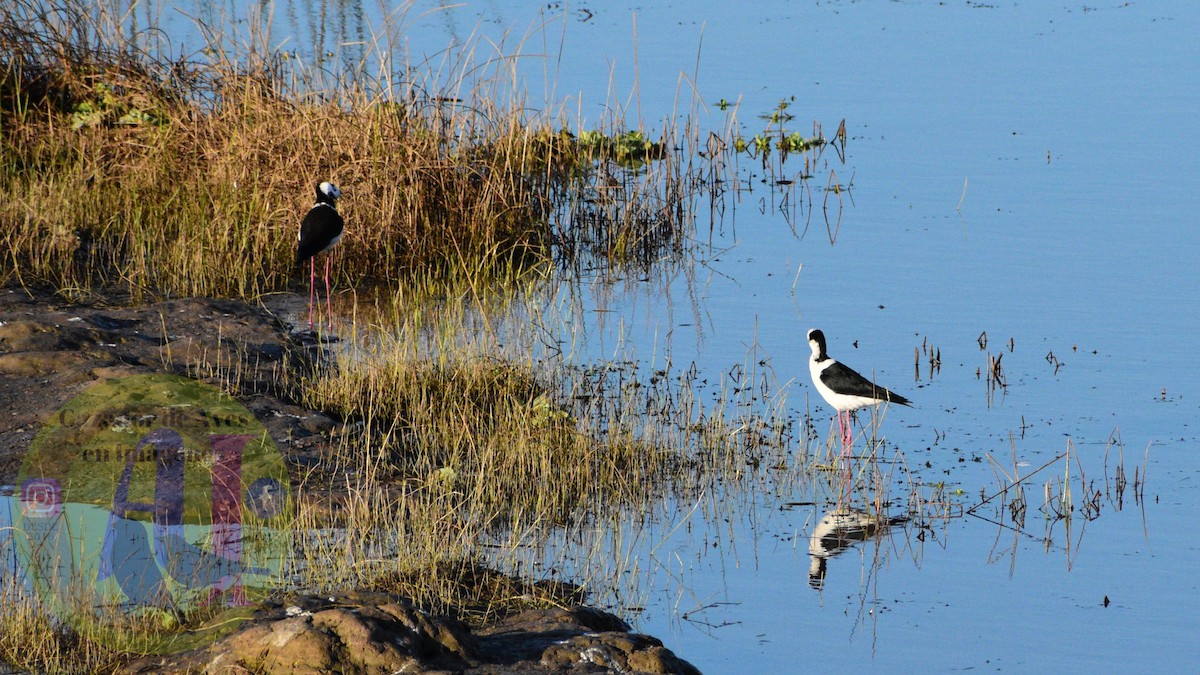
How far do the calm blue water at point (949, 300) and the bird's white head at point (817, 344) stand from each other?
0.44 metres

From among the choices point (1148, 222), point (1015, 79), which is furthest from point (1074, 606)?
point (1015, 79)

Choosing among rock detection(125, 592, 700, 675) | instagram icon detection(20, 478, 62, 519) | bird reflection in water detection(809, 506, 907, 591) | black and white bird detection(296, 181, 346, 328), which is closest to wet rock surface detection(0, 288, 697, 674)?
rock detection(125, 592, 700, 675)

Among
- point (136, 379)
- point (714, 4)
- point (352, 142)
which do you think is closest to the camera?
point (136, 379)

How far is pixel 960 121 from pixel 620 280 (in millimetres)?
6066

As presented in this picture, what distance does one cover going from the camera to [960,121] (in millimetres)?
17281

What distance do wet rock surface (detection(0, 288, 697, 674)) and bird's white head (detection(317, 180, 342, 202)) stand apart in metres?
0.83

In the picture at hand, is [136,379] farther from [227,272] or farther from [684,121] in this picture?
[684,121]

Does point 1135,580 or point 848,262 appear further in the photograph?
point 848,262

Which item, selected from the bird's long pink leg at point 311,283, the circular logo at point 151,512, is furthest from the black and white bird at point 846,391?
the bird's long pink leg at point 311,283

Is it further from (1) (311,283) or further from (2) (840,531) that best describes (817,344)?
(1) (311,283)

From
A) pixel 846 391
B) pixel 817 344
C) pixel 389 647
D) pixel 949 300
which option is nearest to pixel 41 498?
pixel 389 647

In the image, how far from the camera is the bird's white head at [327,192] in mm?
11383

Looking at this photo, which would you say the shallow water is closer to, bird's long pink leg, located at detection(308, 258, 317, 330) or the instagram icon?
bird's long pink leg, located at detection(308, 258, 317, 330)

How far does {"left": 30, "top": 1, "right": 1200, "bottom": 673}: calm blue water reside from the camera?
7.10 meters
